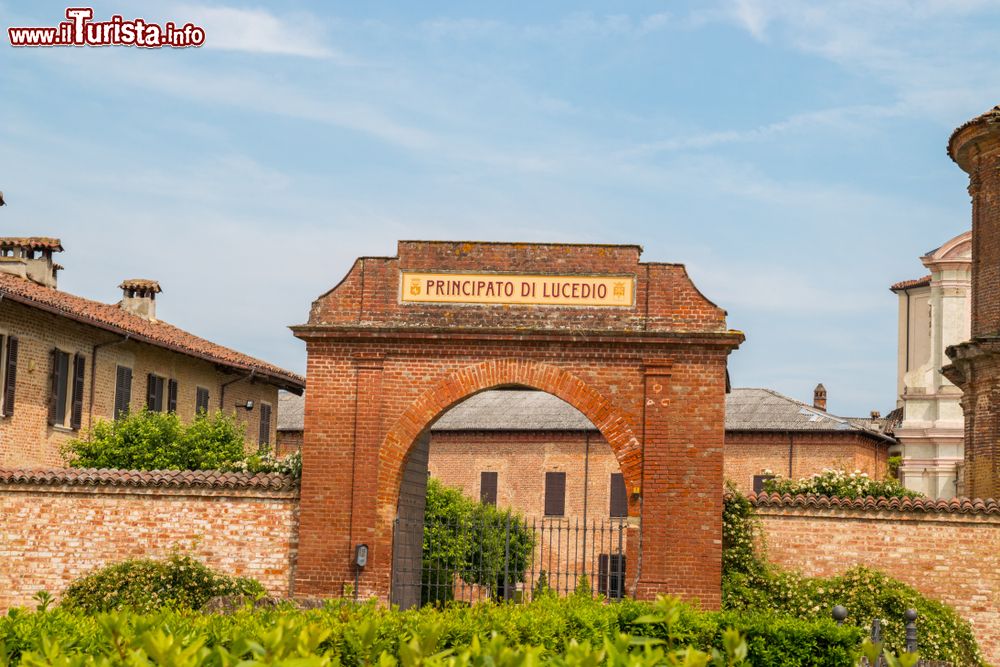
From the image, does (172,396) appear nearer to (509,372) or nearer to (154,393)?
(154,393)

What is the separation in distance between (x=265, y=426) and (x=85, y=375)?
902cm

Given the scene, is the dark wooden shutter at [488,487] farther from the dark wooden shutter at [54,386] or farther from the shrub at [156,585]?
the shrub at [156,585]

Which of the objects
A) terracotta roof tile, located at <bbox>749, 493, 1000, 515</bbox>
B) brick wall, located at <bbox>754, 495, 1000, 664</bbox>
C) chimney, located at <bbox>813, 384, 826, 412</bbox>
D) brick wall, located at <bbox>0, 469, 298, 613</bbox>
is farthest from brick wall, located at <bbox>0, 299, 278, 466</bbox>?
chimney, located at <bbox>813, 384, 826, 412</bbox>

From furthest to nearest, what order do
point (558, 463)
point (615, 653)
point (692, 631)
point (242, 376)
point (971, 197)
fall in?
point (558, 463) → point (242, 376) → point (971, 197) → point (692, 631) → point (615, 653)

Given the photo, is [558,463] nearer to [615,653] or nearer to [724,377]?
[724,377]

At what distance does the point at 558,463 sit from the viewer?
46.2m

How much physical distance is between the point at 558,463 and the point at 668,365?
87.6ft

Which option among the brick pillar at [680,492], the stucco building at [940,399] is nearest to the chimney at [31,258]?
the brick pillar at [680,492]

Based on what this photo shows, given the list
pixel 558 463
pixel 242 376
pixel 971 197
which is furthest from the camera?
pixel 558 463

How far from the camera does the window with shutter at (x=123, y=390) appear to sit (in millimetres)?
30062

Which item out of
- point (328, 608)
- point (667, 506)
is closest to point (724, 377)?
point (667, 506)

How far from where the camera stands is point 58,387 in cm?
2775

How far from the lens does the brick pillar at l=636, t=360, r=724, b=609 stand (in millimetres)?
19406

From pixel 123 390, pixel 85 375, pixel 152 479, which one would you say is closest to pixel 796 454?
pixel 123 390
